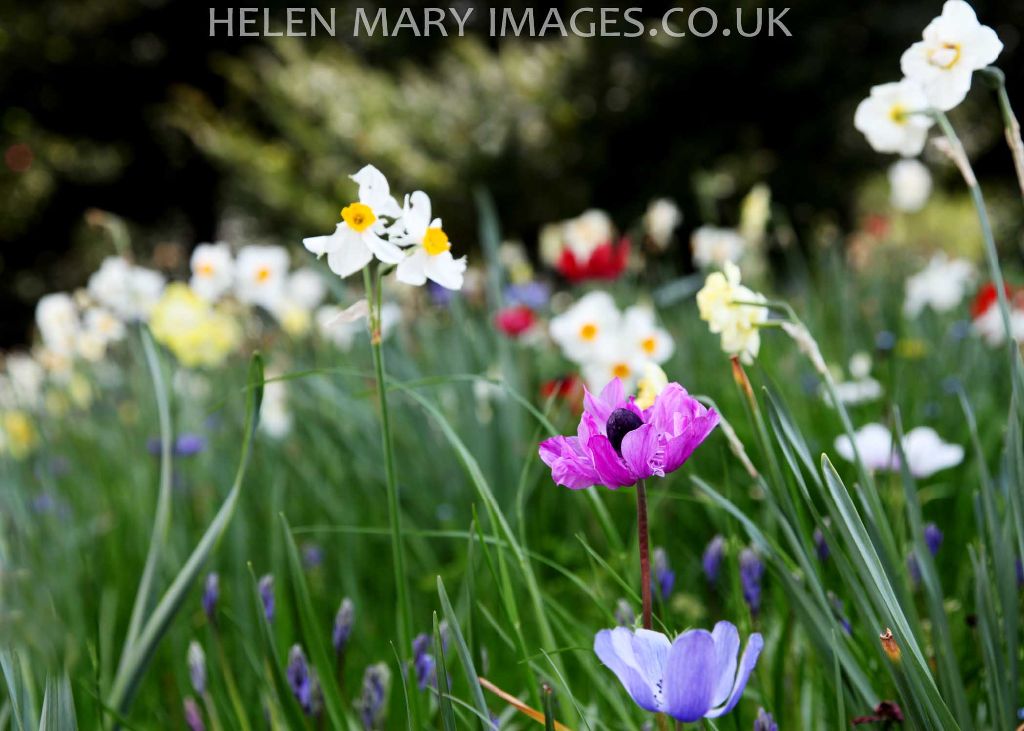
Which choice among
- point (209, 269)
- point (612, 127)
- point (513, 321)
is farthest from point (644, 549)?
point (612, 127)

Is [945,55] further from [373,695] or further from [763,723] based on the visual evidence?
[373,695]

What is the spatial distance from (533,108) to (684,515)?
6.43 metres

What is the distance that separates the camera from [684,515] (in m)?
1.72

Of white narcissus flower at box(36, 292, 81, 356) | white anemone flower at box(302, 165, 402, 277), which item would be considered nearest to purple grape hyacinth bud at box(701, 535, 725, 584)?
white anemone flower at box(302, 165, 402, 277)

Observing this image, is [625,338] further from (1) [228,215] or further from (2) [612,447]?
(1) [228,215]

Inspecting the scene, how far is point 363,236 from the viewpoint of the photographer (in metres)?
0.79

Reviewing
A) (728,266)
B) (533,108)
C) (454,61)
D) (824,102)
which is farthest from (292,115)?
(728,266)

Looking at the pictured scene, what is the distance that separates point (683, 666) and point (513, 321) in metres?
1.63

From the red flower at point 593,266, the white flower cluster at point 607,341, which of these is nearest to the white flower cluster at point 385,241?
the white flower cluster at point 607,341

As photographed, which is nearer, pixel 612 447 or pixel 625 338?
pixel 612 447

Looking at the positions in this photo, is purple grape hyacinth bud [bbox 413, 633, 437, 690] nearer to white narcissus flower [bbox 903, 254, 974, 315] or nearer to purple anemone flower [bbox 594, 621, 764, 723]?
purple anemone flower [bbox 594, 621, 764, 723]

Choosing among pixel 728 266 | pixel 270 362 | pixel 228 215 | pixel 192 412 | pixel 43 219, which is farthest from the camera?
pixel 228 215

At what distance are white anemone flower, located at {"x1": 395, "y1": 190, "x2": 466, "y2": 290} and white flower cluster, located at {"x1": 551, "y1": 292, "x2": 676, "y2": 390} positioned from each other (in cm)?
95

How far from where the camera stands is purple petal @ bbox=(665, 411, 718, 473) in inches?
24.1
